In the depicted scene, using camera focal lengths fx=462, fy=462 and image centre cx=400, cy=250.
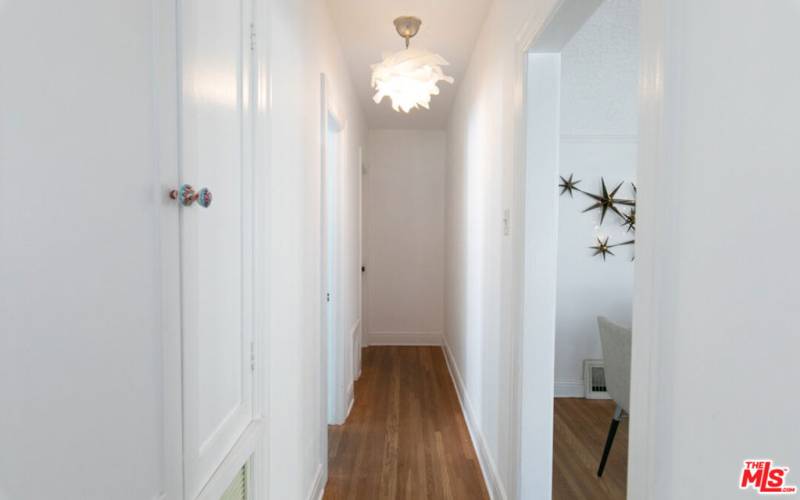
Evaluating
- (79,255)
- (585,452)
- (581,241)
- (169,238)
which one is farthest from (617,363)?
(79,255)

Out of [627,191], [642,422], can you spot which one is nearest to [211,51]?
[642,422]

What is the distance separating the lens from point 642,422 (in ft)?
2.91

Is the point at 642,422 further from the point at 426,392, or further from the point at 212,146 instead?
the point at 426,392

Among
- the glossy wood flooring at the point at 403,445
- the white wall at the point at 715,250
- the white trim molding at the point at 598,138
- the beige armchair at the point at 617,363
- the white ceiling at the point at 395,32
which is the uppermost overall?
the white ceiling at the point at 395,32

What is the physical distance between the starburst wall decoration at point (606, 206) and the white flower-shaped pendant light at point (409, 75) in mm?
1866

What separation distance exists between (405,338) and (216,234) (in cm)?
451

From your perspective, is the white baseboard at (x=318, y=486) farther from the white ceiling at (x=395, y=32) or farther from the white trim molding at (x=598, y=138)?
the white trim molding at (x=598, y=138)

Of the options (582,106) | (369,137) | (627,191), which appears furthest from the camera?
(369,137)

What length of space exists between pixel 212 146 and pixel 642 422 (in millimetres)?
1054

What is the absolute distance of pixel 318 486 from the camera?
227 centimetres

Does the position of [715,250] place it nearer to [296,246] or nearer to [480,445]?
[296,246]

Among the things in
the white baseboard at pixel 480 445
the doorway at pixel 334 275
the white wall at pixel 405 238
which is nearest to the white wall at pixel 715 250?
the white baseboard at pixel 480 445

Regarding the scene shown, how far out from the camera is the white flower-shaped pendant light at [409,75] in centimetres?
225

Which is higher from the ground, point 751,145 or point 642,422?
point 751,145
